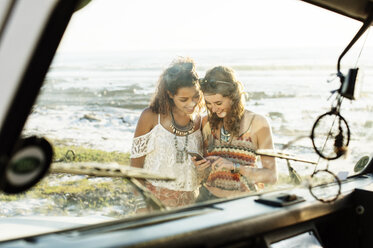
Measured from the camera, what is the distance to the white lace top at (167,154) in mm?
2299

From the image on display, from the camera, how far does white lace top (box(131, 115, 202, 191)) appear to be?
230 centimetres

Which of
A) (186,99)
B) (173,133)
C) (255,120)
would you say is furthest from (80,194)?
(255,120)

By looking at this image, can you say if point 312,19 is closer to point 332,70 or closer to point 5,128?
point 332,70

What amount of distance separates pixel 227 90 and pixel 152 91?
1.71 feet

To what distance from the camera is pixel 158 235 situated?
1.83m

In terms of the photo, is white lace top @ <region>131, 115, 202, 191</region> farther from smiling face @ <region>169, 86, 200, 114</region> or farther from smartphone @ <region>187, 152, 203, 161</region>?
smiling face @ <region>169, 86, 200, 114</region>

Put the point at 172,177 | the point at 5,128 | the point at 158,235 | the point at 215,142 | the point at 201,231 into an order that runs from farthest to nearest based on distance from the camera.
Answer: the point at 215,142 < the point at 172,177 < the point at 201,231 < the point at 158,235 < the point at 5,128

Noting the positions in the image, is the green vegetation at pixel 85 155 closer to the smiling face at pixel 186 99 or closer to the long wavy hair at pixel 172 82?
the long wavy hair at pixel 172 82

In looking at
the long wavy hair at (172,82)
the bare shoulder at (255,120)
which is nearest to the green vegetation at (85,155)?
the long wavy hair at (172,82)

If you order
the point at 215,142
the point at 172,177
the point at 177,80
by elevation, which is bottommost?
the point at 172,177

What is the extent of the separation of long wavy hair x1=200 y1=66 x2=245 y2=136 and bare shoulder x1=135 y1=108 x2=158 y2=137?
0.33 m

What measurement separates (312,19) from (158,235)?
159 cm

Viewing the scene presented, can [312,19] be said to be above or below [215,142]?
above

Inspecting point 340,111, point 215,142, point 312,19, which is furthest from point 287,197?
point 312,19
